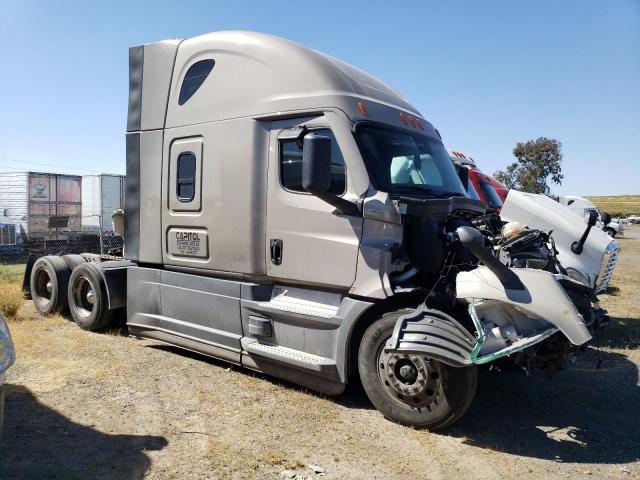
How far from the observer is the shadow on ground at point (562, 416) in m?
4.20

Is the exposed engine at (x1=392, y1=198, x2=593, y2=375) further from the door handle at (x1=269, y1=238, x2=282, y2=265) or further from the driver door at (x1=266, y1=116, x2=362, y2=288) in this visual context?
the door handle at (x1=269, y1=238, x2=282, y2=265)

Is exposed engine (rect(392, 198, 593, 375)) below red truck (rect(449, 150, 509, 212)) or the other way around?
below

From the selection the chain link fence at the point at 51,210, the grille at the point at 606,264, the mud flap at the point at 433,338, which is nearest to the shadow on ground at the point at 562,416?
the mud flap at the point at 433,338

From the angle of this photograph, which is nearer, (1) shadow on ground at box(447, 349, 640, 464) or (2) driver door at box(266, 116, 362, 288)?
(1) shadow on ground at box(447, 349, 640, 464)

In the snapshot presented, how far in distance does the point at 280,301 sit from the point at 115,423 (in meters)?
1.86

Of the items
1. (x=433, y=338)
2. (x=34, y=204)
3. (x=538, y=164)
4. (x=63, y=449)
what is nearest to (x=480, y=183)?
(x=433, y=338)

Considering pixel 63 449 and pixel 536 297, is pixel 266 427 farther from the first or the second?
pixel 536 297

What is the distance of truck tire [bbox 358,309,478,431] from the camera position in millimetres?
4246

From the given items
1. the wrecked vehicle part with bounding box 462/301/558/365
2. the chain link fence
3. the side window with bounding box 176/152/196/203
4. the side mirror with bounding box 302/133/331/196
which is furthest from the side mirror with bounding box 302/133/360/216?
the chain link fence

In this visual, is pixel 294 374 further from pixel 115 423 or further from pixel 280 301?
pixel 115 423

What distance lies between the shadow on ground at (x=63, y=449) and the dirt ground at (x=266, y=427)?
0.5 inches

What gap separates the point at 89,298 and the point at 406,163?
502cm

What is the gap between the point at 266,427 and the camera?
4438mm

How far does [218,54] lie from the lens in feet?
19.2
